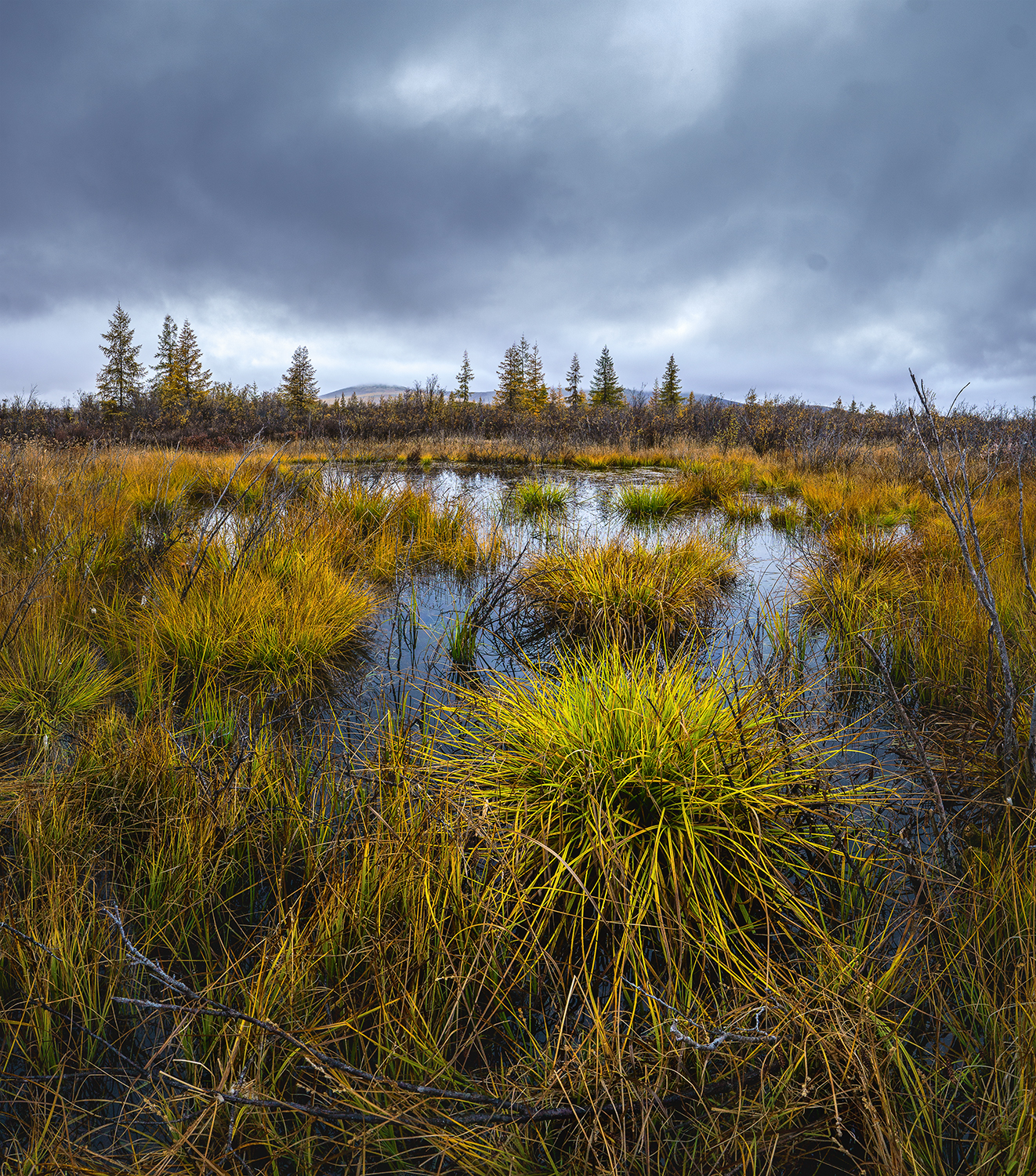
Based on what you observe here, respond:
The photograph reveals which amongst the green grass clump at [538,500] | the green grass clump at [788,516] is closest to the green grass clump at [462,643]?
the green grass clump at [538,500]

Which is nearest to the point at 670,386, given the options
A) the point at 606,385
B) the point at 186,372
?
the point at 606,385

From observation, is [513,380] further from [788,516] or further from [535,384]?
[788,516]

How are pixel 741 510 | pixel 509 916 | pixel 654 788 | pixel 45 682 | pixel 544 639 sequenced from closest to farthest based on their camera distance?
pixel 509 916 < pixel 654 788 < pixel 45 682 < pixel 544 639 < pixel 741 510

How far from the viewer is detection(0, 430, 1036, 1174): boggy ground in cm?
89

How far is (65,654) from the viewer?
7.83 ft

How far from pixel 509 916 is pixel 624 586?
2.44 m

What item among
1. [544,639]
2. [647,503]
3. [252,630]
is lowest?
[544,639]

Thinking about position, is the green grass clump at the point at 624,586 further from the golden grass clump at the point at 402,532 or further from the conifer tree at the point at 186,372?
the conifer tree at the point at 186,372

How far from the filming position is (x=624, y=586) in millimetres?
3439

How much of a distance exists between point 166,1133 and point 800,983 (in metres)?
1.21

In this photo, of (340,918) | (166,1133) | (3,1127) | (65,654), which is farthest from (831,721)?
(65,654)

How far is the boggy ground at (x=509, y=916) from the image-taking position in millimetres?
892

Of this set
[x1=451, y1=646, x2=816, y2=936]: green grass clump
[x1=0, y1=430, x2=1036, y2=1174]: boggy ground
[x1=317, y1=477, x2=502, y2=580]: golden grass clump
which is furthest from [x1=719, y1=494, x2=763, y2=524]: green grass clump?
[x1=451, y1=646, x2=816, y2=936]: green grass clump

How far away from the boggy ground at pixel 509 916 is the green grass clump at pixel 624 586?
77 cm
